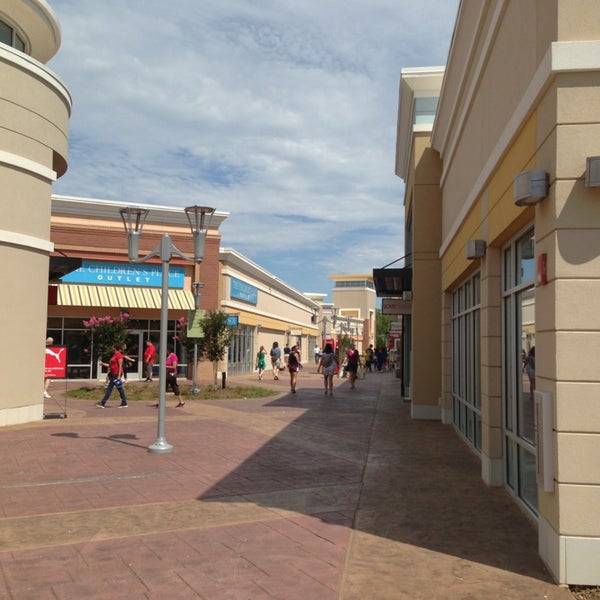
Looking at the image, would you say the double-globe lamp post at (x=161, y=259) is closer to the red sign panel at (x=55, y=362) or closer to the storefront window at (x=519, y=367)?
the red sign panel at (x=55, y=362)

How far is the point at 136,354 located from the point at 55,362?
49.2 ft

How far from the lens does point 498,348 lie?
7.73m

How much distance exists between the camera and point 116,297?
28.1m

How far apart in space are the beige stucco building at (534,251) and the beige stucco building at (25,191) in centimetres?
814

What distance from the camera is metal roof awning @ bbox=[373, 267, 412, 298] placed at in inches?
673

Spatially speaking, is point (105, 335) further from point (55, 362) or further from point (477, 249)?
Answer: point (477, 249)

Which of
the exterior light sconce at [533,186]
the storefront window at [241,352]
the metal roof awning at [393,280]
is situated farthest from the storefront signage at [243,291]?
the exterior light sconce at [533,186]

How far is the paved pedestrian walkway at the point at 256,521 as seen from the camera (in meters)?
→ 4.71

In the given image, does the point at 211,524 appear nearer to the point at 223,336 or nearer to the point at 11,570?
the point at 11,570

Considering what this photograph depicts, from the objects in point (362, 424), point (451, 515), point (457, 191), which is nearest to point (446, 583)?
point (451, 515)

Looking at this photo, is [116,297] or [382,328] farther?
[382,328]

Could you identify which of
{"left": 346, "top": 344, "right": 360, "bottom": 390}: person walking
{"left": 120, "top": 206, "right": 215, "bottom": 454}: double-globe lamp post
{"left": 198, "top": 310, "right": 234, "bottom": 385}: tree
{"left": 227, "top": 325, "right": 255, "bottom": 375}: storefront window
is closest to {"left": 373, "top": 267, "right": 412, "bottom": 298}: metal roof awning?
{"left": 120, "top": 206, "right": 215, "bottom": 454}: double-globe lamp post

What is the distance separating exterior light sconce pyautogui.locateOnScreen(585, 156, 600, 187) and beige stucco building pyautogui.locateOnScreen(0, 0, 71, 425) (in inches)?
435

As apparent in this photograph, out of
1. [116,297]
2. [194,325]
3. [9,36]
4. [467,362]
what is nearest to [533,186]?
[467,362]
